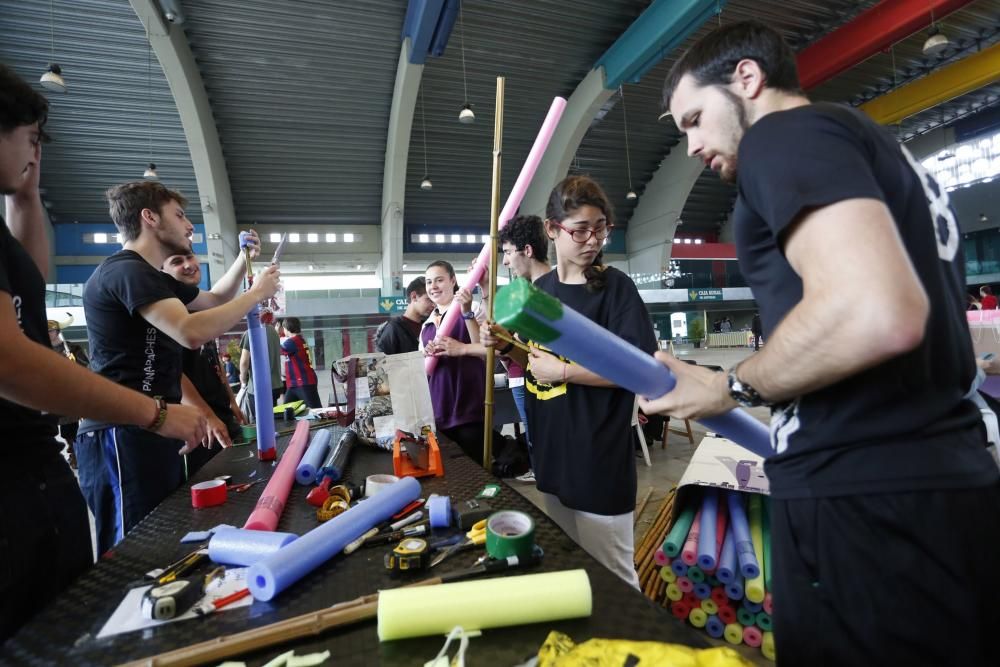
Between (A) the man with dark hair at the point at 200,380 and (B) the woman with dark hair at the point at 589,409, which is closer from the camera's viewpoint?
(B) the woman with dark hair at the point at 589,409

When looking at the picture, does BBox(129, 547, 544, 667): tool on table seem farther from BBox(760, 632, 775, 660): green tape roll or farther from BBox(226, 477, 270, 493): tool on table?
BBox(760, 632, 775, 660): green tape roll

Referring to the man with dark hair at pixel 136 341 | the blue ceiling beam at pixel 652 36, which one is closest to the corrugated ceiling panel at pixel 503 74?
the blue ceiling beam at pixel 652 36

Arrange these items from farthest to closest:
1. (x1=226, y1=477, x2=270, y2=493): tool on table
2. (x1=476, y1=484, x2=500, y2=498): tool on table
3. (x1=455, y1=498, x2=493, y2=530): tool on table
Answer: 1. (x1=226, y1=477, x2=270, y2=493): tool on table
2. (x1=476, y1=484, x2=500, y2=498): tool on table
3. (x1=455, y1=498, x2=493, y2=530): tool on table

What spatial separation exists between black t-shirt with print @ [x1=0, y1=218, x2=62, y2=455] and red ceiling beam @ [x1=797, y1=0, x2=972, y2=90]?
8.35 metres

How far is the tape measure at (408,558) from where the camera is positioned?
2.40ft

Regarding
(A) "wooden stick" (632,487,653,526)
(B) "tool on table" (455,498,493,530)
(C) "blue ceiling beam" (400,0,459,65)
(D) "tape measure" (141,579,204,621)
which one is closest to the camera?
(D) "tape measure" (141,579,204,621)

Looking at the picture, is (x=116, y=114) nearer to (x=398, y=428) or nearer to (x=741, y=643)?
(x=398, y=428)

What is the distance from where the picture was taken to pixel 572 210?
1.38 meters

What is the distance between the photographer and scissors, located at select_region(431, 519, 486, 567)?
768 mm

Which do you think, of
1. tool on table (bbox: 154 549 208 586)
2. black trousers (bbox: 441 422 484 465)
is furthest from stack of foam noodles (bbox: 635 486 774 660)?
tool on table (bbox: 154 549 208 586)

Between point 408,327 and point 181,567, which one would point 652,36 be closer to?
point 408,327

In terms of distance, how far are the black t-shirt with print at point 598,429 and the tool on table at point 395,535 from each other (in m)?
0.58

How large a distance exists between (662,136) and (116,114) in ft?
43.1

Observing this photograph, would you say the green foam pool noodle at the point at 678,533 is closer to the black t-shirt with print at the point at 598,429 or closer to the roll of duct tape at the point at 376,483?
the black t-shirt with print at the point at 598,429
